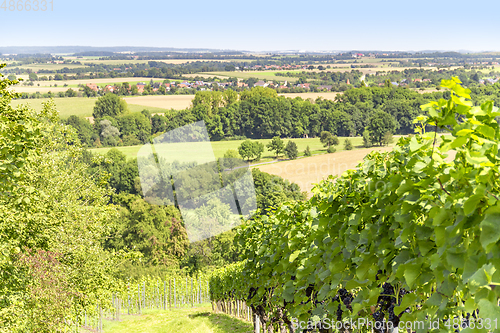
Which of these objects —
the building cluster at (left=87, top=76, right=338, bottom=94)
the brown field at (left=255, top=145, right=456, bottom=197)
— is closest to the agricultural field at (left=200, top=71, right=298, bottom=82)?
the building cluster at (left=87, top=76, right=338, bottom=94)

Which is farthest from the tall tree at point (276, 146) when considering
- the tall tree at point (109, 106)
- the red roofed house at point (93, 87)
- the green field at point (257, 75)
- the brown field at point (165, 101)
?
the red roofed house at point (93, 87)

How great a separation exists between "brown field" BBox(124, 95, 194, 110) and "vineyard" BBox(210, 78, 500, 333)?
90.3 m

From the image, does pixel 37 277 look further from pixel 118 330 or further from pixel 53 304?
pixel 118 330

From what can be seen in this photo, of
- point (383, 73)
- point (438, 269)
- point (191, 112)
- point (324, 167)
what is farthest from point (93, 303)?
point (383, 73)

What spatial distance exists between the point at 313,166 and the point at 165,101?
171ft

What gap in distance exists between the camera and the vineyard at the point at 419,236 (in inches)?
47.7

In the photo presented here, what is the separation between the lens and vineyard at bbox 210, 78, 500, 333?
1.21 metres

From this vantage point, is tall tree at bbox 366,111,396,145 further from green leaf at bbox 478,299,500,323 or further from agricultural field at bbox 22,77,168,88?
agricultural field at bbox 22,77,168,88

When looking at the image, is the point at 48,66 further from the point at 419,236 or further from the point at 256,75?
the point at 419,236

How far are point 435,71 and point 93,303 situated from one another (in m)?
114

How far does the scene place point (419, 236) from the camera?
171cm

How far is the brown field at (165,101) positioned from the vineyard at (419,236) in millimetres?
90344

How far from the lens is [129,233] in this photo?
160 feet

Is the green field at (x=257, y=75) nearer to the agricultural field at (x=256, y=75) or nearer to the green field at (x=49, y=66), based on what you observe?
the agricultural field at (x=256, y=75)
